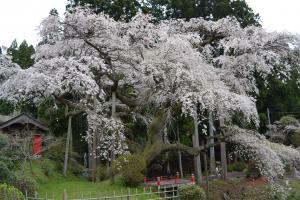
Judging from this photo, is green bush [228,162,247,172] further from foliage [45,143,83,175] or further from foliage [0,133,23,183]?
foliage [0,133,23,183]

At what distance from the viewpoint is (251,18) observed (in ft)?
86.7

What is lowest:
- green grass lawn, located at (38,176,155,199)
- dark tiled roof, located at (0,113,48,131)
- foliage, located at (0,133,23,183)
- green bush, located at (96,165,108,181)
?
green grass lawn, located at (38,176,155,199)

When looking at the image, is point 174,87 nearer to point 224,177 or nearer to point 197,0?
point 224,177

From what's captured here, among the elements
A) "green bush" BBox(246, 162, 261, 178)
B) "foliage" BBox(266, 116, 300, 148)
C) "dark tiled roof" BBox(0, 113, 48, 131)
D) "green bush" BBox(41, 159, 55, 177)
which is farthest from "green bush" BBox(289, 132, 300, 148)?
"dark tiled roof" BBox(0, 113, 48, 131)

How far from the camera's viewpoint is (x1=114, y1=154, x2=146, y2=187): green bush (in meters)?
15.0

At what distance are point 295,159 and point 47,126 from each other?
12655 mm

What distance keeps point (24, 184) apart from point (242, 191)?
8966 mm

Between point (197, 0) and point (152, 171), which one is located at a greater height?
point (197, 0)

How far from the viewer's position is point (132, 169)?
15.0 m

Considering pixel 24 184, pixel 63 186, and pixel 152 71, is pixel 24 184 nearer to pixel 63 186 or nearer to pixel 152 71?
pixel 63 186

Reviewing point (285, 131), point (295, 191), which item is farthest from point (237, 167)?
point (295, 191)

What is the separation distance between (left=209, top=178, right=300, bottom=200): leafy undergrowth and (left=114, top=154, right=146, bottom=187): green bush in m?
2.87

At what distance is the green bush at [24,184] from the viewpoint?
12359 mm

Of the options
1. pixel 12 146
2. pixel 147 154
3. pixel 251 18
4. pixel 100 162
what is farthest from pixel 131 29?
pixel 251 18
